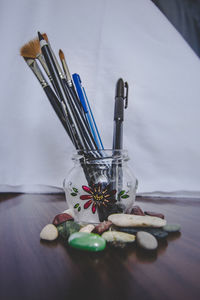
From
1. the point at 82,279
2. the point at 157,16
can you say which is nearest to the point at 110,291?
the point at 82,279

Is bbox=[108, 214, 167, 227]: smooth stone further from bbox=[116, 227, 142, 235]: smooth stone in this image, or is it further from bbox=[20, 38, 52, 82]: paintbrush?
bbox=[20, 38, 52, 82]: paintbrush

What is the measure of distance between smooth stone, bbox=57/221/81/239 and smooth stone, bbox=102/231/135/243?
0.03m

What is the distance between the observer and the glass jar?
0.26 meters

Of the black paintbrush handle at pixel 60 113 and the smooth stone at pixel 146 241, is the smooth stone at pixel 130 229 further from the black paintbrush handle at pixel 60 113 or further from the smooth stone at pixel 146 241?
the black paintbrush handle at pixel 60 113

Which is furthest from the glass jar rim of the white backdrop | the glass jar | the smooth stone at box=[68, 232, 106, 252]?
the white backdrop

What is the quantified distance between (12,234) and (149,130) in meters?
0.40

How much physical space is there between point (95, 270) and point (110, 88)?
1.51ft

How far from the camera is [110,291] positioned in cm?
13

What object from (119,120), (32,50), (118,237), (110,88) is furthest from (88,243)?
(110,88)

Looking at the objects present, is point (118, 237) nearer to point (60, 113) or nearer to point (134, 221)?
point (134, 221)

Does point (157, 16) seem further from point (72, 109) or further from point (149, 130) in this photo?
point (72, 109)

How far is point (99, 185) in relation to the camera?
264 mm

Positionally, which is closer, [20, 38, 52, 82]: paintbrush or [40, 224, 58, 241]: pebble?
[40, 224, 58, 241]: pebble

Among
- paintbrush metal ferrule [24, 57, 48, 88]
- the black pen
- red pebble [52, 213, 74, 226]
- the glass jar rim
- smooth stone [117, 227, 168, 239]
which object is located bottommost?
smooth stone [117, 227, 168, 239]
